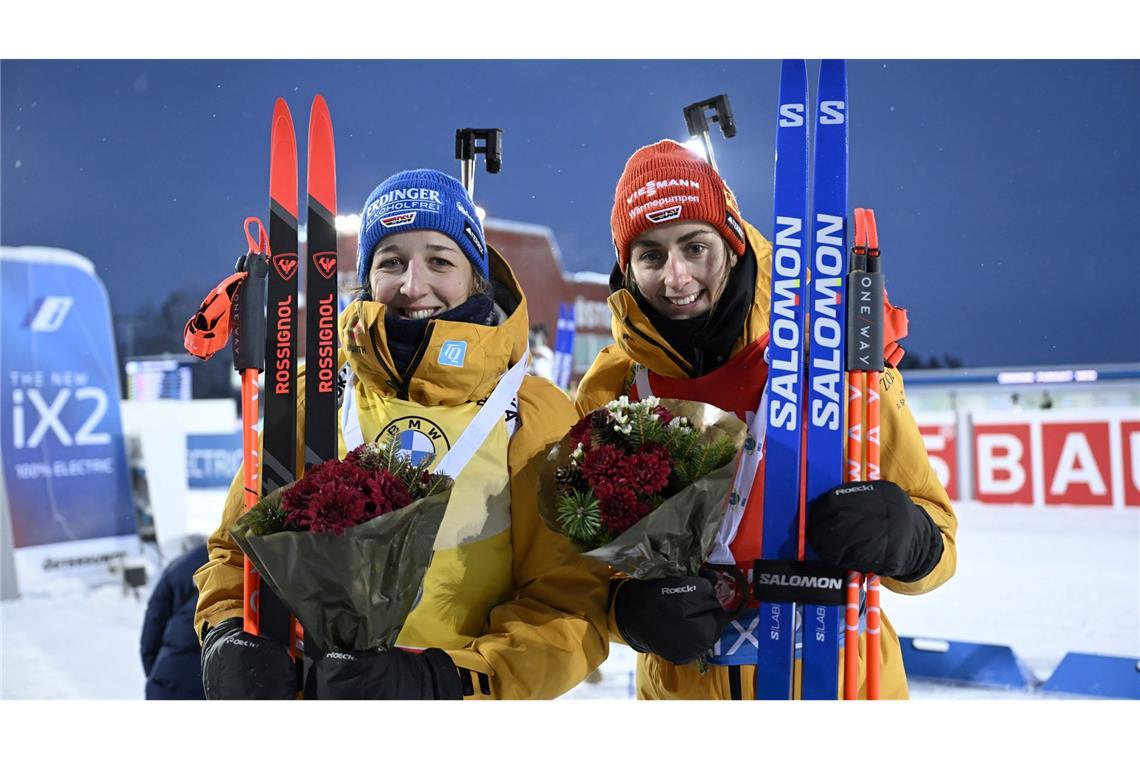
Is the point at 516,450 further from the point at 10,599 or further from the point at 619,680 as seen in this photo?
the point at 10,599

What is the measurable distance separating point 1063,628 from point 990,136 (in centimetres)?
289

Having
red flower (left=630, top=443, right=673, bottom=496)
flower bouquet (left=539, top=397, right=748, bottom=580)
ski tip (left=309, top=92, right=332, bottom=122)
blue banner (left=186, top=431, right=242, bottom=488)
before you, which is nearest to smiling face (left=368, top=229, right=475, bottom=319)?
ski tip (left=309, top=92, right=332, bottom=122)

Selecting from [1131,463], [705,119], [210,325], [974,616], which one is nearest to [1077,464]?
[1131,463]

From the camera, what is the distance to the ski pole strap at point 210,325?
5.16ft

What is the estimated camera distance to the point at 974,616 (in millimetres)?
4973

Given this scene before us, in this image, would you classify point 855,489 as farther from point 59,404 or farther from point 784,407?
point 59,404

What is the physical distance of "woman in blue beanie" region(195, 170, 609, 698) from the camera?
1.47 meters

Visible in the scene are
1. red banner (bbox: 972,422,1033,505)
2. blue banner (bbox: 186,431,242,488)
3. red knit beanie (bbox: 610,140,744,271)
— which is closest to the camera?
red knit beanie (bbox: 610,140,744,271)

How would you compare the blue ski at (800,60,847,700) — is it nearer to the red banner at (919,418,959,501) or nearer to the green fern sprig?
the green fern sprig

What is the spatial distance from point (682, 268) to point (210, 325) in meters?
0.90

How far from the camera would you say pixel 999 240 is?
6664mm

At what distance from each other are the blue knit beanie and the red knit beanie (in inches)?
12.3

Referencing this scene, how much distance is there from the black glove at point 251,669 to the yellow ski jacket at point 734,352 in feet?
1.90

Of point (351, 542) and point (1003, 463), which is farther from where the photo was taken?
point (1003, 463)
